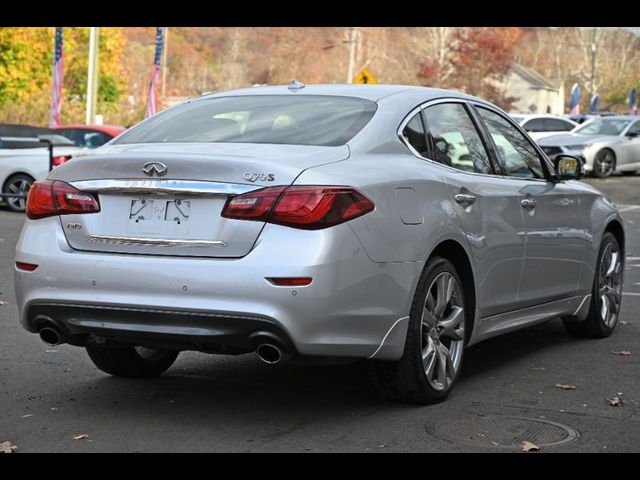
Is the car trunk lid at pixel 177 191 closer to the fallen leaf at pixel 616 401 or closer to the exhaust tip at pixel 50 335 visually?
the exhaust tip at pixel 50 335

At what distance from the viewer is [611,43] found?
130m

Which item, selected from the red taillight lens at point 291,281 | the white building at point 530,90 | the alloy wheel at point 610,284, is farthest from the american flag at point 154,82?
the white building at point 530,90

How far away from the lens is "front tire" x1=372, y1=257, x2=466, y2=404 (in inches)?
235

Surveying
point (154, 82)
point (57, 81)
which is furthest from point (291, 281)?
point (154, 82)

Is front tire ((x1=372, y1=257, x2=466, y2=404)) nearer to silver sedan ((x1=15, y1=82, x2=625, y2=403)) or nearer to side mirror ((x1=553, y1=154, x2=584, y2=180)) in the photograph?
silver sedan ((x1=15, y1=82, x2=625, y2=403))

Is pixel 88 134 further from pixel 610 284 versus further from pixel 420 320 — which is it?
pixel 420 320

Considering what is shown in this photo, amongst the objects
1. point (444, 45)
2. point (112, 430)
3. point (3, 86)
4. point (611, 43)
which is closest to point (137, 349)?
point (112, 430)

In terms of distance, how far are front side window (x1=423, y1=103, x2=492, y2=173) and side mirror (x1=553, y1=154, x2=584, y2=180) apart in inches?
40.6

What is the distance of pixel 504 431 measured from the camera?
5688 mm

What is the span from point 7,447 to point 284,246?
1.48 meters

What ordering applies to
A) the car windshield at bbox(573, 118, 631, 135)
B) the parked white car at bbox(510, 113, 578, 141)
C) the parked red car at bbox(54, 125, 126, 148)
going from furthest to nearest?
1. the parked white car at bbox(510, 113, 578, 141)
2. the car windshield at bbox(573, 118, 631, 135)
3. the parked red car at bbox(54, 125, 126, 148)

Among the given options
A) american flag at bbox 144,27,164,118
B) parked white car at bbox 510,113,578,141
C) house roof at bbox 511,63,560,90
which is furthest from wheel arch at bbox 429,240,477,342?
house roof at bbox 511,63,560,90
